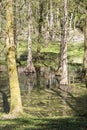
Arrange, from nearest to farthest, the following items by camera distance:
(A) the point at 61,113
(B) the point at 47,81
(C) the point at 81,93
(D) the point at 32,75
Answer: (A) the point at 61,113 → (C) the point at 81,93 → (B) the point at 47,81 → (D) the point at 32,75

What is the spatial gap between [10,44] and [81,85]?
18.8 metres

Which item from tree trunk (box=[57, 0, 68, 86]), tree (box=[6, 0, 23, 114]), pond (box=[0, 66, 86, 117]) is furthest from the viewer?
tree trunk (box=[57, 0, 68, 86])

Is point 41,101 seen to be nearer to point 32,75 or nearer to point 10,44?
point 10,44

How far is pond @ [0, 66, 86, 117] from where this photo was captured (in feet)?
86.0

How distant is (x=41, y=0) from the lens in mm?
60250

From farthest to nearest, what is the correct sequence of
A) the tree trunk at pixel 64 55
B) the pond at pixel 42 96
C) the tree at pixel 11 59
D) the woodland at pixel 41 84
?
the tree trunk at pixel 64 55, the pond at pixel 42 96, the tree at pixel 11 59, the woodland at pixel 41 84

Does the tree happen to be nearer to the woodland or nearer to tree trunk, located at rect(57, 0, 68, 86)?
the woodland

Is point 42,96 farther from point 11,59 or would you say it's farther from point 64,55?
point 11,59

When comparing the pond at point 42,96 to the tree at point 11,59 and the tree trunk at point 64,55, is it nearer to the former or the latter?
the tree trunk at point 64,55

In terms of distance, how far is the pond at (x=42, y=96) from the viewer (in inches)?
1031

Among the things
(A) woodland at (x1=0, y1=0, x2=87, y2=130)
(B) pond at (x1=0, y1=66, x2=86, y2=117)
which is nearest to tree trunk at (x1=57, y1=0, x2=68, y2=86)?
(A) woodland at (x1=0, y1=0, x2=87, y2=130)

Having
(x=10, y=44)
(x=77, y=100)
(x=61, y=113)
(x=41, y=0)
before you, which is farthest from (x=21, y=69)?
(x=10, y=44)

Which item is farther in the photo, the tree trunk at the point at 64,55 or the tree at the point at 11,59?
Result: the tree trunk at the point at 64,55

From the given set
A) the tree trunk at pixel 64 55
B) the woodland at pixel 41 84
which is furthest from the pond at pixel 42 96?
the tree trunk at pixel 64 55
